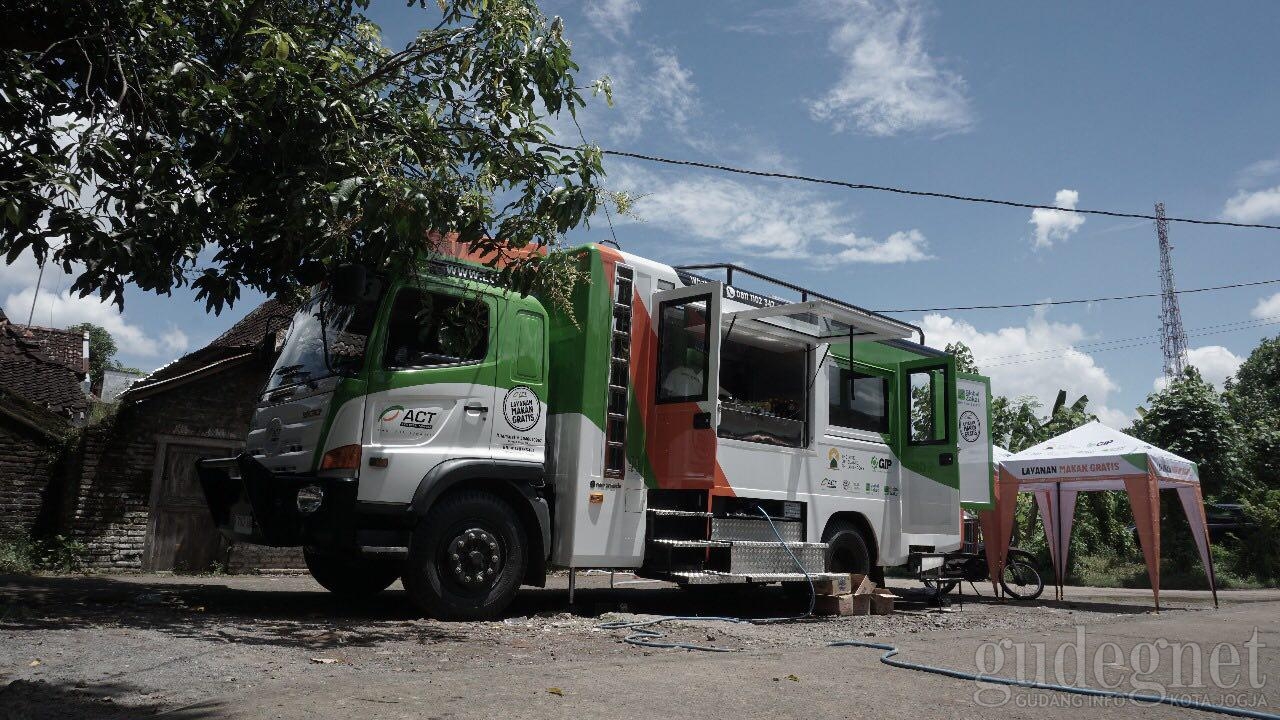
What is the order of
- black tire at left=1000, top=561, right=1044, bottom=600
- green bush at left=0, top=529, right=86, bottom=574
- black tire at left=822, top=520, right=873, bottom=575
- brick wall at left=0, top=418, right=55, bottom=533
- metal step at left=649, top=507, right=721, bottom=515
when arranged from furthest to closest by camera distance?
black tire at left=1000, top=561, right=1044, bottom=600, brick wall at left=0, top=418, right=55, bottom=533, green bush at left=0, top=529, right=86, bottom=574, black tire at left=822, top=520, right=873, bottom=575, metal step at left=649, top=507, right=721, bottom=515

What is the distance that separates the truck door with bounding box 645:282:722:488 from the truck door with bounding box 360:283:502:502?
167 centimetres

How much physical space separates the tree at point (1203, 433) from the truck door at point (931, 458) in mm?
13405

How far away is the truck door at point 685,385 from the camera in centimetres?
821

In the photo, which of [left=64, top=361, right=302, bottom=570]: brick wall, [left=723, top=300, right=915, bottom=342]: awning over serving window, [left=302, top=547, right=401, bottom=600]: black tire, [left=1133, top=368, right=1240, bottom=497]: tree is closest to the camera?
[left=302, top=547, right=401, bottom=600]: black tire

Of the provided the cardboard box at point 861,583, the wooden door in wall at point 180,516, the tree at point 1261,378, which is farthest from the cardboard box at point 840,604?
the tree at point 1261,378

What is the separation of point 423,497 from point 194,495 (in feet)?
26.1

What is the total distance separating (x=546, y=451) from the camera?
808 centimetres

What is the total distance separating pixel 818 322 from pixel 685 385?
188 centimetres

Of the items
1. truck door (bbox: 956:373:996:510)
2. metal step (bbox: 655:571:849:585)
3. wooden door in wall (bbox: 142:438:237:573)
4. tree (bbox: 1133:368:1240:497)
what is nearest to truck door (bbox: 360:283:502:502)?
metal step (bbox: 655:571:849:585)

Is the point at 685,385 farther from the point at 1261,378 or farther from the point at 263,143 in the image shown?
the point at 1261,378

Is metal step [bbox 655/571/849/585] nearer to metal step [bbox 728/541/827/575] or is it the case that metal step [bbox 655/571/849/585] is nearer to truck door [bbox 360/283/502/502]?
metal step [bbox 728/541/827/575]

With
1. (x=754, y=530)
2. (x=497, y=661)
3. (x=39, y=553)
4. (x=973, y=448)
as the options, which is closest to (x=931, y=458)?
(x=973, y=448)

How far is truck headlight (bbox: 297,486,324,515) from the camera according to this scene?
6.66m

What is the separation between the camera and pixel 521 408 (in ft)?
25.1
